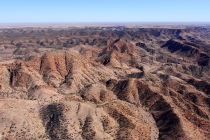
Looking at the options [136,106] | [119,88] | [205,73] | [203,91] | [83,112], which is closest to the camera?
[83,112]

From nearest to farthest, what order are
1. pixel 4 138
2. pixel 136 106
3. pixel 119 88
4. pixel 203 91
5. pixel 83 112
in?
pixel 4 138 < pixel 83 112 < pixel 136 106 < pixel 119 88 < pixel 203 91

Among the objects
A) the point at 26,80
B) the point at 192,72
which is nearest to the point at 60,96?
the point at 26,80

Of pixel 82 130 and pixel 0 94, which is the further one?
pixel 0 94

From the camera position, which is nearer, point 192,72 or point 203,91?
point 203,91

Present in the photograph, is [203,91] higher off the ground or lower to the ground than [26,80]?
lower

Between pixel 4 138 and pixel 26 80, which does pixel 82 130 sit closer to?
pixel 4 138

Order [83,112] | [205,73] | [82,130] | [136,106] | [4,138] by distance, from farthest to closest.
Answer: [205,73], [136,106], [83,112], [82,130], [4,138]

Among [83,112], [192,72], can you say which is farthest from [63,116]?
[192,72]

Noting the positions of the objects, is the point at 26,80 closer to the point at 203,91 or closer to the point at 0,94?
the point at 0,94

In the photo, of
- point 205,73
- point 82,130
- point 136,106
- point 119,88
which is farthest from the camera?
point 205,73
